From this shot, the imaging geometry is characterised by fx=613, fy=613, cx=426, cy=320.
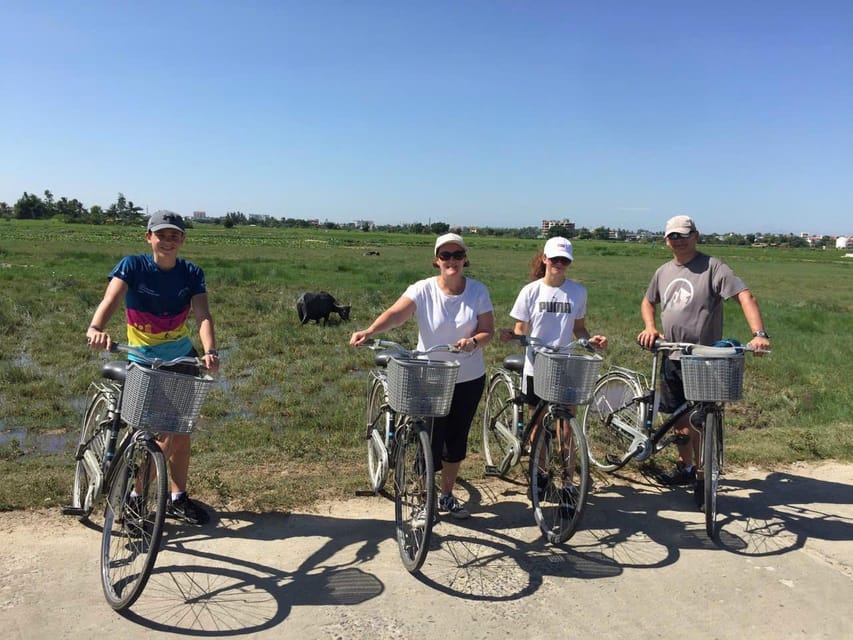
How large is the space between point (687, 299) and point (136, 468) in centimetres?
397

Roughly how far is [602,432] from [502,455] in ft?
5.67

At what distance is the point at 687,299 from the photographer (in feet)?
15.5

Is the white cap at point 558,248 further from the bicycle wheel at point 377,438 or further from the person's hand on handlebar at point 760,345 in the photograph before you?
the bicycle wheel at point 377,438

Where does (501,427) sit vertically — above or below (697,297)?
below

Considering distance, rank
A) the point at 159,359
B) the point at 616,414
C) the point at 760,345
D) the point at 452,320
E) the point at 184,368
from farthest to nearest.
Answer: the point at 616,414 → the point at 760,345 → the point at 452,320 → the point at 184,368 → the point at 159,359

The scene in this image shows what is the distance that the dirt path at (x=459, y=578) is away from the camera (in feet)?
10.0

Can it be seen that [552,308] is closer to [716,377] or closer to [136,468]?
[716,377]

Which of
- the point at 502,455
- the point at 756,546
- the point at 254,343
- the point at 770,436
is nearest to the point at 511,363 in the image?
the point at 502,455

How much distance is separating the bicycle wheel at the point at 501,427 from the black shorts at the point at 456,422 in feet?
2.38

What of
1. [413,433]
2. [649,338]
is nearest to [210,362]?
[413,433]

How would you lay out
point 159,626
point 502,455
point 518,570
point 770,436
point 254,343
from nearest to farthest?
point 159,626 < point 518,570 < point 502,455 < point 770,436 < point 254,343

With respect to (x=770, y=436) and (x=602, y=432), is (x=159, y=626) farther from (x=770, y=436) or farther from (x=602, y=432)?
(x=770, y=436)

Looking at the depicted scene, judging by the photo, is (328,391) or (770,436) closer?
(770,436)

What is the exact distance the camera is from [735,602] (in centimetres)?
334
